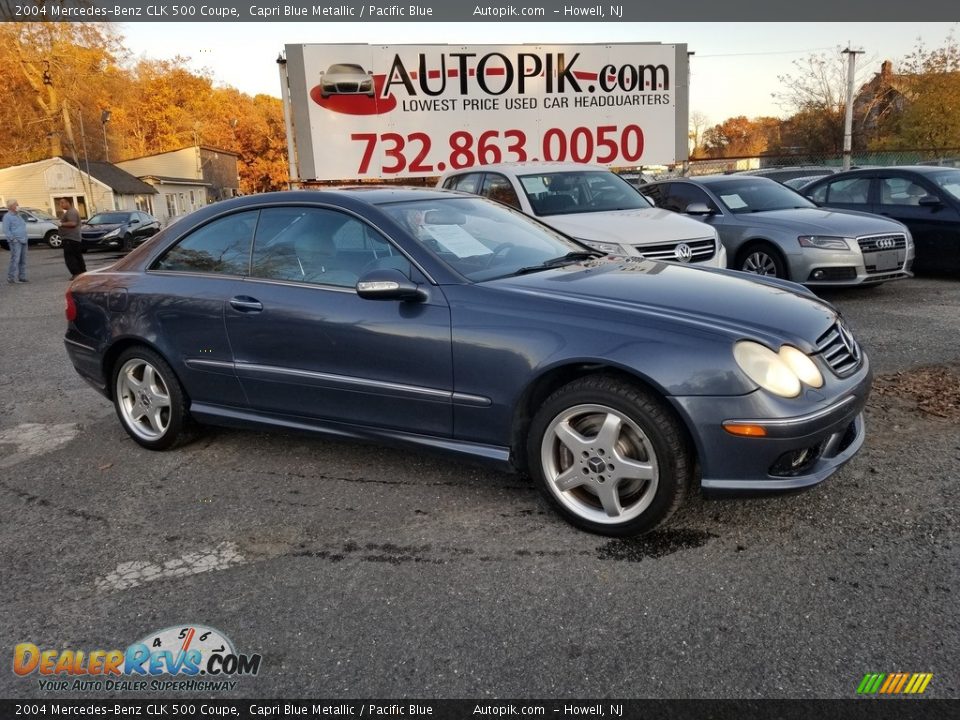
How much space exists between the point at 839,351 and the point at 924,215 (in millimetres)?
7420

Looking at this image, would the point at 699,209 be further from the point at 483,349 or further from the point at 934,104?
the point at 934,104

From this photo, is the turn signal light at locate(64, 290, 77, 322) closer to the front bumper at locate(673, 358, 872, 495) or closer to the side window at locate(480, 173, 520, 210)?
the front bumper at locate(673, 358, 872, 495)

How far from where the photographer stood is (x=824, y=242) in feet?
27.2

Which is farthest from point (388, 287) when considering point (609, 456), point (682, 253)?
point (682, 253)

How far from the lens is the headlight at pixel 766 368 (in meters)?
3.00

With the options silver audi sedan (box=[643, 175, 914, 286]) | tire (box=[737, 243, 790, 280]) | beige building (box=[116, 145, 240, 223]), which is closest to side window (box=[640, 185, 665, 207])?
silver audi sedan (box=[643, 175, 914, 286])

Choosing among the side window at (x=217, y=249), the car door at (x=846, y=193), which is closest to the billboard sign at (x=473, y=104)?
the car door at (x=846, y=193)

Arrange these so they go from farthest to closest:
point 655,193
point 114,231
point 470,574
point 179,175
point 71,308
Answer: point 179,175
point 114,231
point 655,193
point 71,308
point 470,574

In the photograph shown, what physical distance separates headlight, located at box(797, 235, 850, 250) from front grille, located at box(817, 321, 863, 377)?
5.16m

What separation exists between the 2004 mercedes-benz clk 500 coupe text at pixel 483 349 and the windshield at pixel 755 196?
5.50m

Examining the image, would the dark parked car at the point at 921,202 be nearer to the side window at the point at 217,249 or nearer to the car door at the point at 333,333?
the car door at the point at 333,333

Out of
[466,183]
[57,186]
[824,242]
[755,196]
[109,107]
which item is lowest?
[824,242]

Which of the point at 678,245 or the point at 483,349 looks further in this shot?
the point at 678,245
